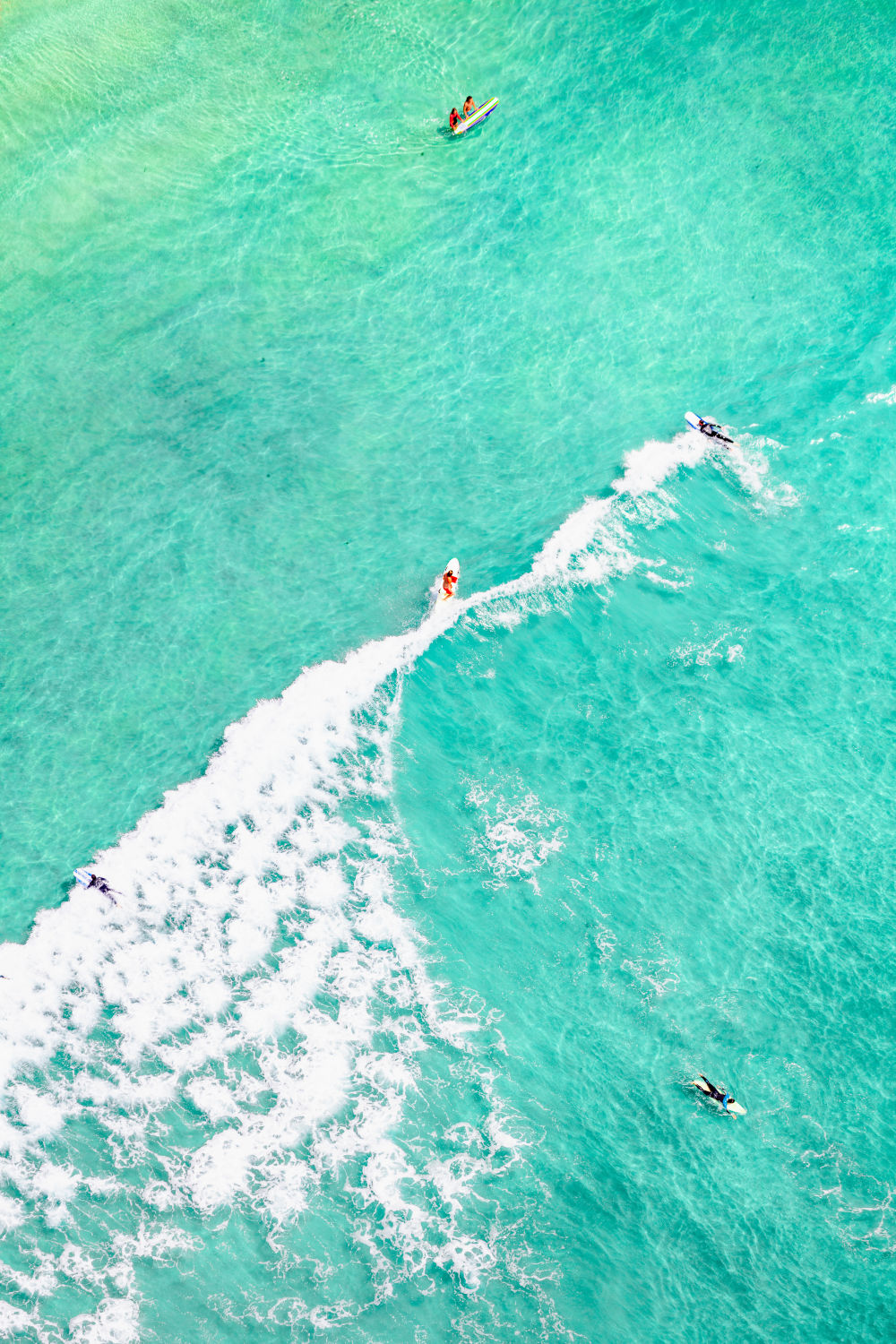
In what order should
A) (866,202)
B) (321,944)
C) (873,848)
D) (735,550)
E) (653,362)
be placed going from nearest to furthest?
1. (321,944)
2. (873,848)
3. (735,550)
4. (653,362)
5. (866,202)

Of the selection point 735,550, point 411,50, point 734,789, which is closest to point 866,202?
point 735,550

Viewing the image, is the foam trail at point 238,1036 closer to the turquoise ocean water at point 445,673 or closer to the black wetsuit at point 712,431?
the turquoise ocean water at point 445,673

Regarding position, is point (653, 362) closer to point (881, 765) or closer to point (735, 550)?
point (735, 550)

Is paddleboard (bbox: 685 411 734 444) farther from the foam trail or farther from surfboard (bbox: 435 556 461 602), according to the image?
the foam trail

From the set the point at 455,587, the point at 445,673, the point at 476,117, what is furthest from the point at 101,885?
the point at 476,117

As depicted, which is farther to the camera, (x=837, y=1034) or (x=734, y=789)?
(x=734, y=789)

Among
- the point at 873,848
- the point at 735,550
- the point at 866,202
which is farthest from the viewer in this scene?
the point at 866,202

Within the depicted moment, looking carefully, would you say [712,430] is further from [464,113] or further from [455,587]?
[464,113]
